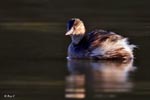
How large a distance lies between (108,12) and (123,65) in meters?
6.35

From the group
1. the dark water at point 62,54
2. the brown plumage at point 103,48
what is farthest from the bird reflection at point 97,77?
the brown plumage at point 103,48

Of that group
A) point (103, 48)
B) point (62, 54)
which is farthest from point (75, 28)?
point (103, 48)

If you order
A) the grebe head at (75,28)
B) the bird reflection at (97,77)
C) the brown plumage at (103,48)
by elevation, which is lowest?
the bird reflection at (97,77)

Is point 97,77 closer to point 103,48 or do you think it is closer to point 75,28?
point 103,48

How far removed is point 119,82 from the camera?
11.9 metres

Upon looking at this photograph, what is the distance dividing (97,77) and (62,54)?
233cm

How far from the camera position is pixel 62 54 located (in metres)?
14.7

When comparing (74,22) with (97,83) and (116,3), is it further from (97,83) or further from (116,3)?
(116,3)

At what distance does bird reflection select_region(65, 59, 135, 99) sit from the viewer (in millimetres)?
11422

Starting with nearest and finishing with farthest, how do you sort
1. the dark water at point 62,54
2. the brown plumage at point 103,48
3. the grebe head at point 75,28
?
the dark water at point 62,54 → the brown plumage at point 103,48 → the grebe head at point 75,28

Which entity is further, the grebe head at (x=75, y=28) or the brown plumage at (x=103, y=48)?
the grebe head at (x=75, y=28)

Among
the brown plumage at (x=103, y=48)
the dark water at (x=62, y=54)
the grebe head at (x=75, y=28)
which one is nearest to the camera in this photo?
the dark water at (x=62, y=54)

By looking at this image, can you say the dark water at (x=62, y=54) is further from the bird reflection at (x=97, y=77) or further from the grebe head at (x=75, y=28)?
the grebe head at (x=75, y=28)

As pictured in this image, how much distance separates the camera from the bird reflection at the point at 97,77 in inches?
450
